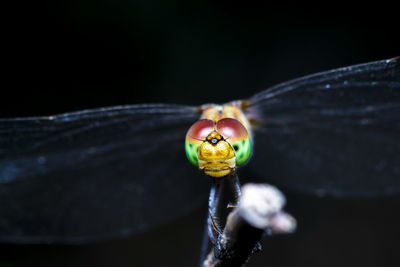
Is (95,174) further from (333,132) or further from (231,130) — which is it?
(333,132)

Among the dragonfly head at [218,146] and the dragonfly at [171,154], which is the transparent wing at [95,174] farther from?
the dragonfly head at [218,146]

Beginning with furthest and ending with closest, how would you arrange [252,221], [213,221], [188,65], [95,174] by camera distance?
[188,65] → [95,174] → [213,221] → [252,221]

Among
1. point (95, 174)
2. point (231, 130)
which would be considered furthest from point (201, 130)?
point (95, 174)

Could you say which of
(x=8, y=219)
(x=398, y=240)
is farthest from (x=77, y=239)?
(x=398, y=240)

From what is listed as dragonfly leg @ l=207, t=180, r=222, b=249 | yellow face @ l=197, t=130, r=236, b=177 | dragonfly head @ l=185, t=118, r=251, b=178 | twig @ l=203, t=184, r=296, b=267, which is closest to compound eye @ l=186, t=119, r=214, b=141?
dragonfly head @ l=185, t=118, r=251, b=178

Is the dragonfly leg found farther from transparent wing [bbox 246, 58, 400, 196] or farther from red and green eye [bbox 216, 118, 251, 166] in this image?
transparent wing [bbox 246, 58, 400, 196]
